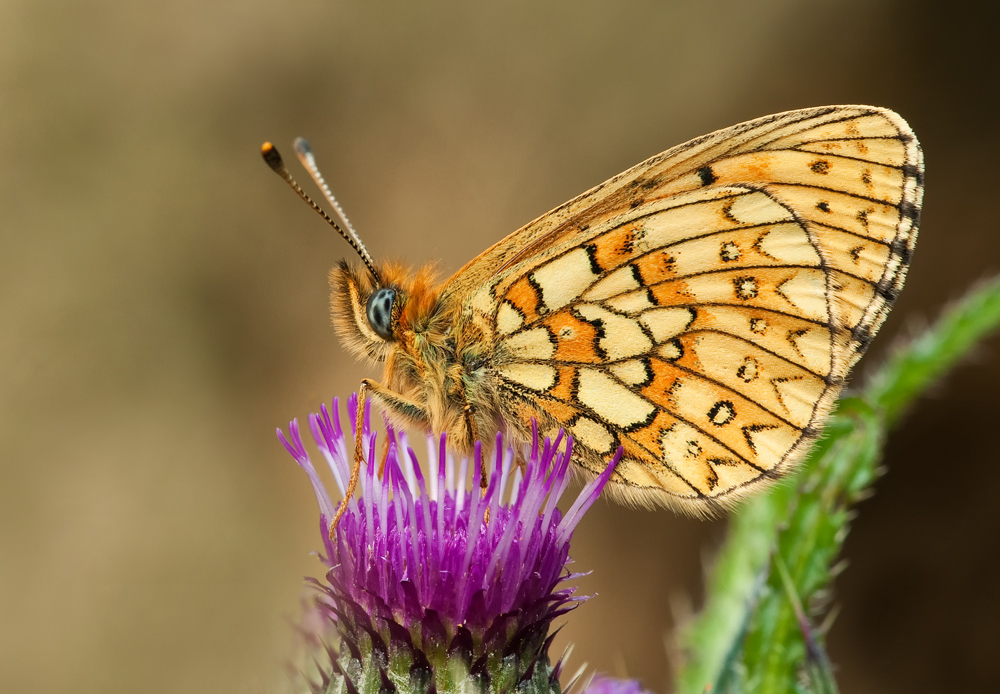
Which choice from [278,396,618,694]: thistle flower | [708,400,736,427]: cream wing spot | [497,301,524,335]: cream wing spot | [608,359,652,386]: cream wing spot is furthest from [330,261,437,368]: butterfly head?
[708,400,736,427]: cream wing spot

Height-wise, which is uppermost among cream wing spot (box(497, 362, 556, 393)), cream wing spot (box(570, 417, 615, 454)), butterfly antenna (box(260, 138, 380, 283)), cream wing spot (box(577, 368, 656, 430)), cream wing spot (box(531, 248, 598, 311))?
butterfly antenna (box(260, 138, 380, 283))

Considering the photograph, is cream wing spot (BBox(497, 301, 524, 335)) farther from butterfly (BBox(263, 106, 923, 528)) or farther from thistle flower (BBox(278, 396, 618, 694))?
thistle flower (BBox(278, 396, 618, 694))

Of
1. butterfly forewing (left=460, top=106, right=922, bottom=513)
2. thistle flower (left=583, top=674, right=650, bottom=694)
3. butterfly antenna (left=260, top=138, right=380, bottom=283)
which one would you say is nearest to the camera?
butterfly forewing (left=460, top=106, right=922, bottom=513)

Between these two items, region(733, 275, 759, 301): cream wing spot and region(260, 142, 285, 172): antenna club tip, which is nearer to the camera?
region(733, 275, 759, 301): cream wing spot

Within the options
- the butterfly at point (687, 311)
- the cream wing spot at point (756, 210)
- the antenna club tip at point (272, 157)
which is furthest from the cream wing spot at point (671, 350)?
the antenna club tip at point (272, 157)

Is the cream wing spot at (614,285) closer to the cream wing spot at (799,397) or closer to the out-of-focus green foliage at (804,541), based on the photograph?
the cream wing spot at (799,397)

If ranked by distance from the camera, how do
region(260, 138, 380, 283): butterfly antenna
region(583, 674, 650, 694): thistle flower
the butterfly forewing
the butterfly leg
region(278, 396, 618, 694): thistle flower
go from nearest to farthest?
region(278, 396, 618, 694): thistle flower < the butterfly leg < the butterfly forewing < region(583, 674, 650, 694): thistle flower < region(260, 138, 380, 283): butterfly antenna

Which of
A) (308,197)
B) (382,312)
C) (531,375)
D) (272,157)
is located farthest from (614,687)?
(272,157)

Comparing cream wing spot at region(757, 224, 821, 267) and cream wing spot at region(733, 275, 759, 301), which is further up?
cream wing spot at region(757, 224, 821, 267)

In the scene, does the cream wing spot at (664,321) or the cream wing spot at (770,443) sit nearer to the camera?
the cream wing spot at (770,443)

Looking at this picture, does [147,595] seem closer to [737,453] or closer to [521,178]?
[521,178]
